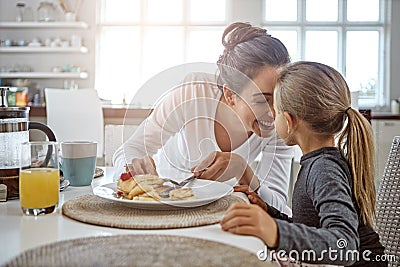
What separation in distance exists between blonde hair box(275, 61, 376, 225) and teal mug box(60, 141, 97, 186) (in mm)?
522

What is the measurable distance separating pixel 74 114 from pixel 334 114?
89.5 inches

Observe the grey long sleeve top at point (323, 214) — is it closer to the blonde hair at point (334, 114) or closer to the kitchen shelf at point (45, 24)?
the blonde hair at point (334, 114)

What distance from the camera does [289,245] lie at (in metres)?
0.88

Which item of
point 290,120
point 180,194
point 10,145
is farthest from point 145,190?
point 290,120

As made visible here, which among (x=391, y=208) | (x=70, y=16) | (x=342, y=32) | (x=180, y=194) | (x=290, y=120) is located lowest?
(x=391, y=208)

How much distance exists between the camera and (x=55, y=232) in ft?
2.63

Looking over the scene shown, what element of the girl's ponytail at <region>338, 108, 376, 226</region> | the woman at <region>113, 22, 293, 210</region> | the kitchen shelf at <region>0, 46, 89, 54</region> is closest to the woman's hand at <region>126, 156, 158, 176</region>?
the woman at <region>113, 22, 293, 210</region>

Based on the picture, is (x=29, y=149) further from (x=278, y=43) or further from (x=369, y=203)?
(x=278, y=43)

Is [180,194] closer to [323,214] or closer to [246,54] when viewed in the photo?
[323,214]

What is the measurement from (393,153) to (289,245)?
58 cm

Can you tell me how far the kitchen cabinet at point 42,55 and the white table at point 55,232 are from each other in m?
4.84

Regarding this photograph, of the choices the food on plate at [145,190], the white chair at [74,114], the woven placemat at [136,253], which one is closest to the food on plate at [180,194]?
the food on plate at [145,190]

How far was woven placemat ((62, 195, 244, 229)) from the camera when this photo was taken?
0.84 metres

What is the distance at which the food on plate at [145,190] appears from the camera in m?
1.00
